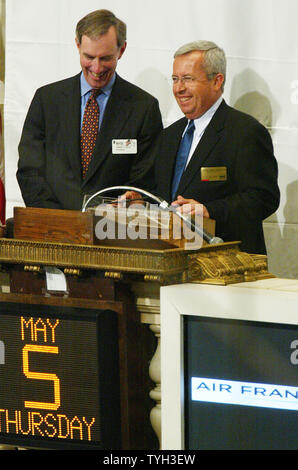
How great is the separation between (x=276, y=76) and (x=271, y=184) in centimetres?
68

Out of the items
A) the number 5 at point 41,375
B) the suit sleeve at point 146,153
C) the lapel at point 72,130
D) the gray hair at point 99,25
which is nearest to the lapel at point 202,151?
the suit sleeve at point 146,153

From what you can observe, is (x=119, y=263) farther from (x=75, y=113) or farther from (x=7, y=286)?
(x=75, y=113)

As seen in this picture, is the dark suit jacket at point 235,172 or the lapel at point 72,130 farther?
the lapel at point 72,130

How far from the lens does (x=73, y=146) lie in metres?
4.29

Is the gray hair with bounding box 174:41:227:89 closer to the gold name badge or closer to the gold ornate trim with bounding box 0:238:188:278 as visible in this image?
the gold name badge

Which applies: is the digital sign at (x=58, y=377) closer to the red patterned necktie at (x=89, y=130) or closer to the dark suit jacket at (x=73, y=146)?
the dark suit jacket at (x=73, y=146)

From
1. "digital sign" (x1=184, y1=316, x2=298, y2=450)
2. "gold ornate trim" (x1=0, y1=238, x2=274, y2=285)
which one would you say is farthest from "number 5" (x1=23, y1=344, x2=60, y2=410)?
"digital sign" (x1=184, y1=316, x2=298, y2=450)

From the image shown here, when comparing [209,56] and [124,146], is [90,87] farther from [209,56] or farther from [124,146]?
[209,56]

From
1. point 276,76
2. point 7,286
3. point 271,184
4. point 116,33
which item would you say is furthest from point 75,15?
point 7,286

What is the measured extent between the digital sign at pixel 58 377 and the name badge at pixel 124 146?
1.65 m

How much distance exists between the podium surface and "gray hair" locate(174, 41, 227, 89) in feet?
5.18

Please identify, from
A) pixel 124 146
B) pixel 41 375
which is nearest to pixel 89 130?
pixel 124 146

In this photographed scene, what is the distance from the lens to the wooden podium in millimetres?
2646

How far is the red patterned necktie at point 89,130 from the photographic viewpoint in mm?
4289
